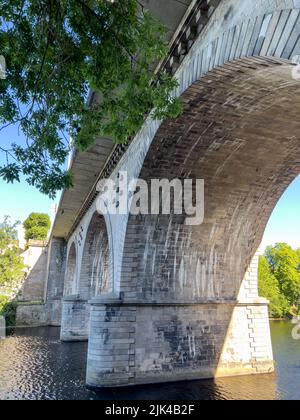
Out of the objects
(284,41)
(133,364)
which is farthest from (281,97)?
(133,364)

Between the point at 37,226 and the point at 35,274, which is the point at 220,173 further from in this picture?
the point at 37,226

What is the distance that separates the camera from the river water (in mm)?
10258

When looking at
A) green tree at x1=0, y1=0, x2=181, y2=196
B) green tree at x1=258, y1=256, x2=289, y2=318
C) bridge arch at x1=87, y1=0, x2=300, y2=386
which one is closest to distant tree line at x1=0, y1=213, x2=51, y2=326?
bridge arch at x1=87, y1=0, x2=300, y2=386

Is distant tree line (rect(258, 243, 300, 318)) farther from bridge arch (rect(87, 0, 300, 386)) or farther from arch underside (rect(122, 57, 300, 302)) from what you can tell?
arch underside (rect(122, 57, 300, 302))

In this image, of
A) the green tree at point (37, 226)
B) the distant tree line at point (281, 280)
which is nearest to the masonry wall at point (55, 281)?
the distant tree line at point (281, 280)

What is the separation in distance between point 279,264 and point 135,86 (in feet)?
146

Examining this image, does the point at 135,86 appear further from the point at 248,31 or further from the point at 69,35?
the point at 248,31

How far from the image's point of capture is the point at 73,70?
456cm

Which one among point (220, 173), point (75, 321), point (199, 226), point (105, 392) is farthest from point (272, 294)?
point (105, 392)

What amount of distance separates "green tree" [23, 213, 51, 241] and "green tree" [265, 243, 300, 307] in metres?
36.3

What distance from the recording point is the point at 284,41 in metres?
4.08

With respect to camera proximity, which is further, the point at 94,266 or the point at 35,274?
the point at 35,274

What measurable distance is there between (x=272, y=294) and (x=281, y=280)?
5.17 meters

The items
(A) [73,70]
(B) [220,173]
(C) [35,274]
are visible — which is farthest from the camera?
(C) [35,274]
